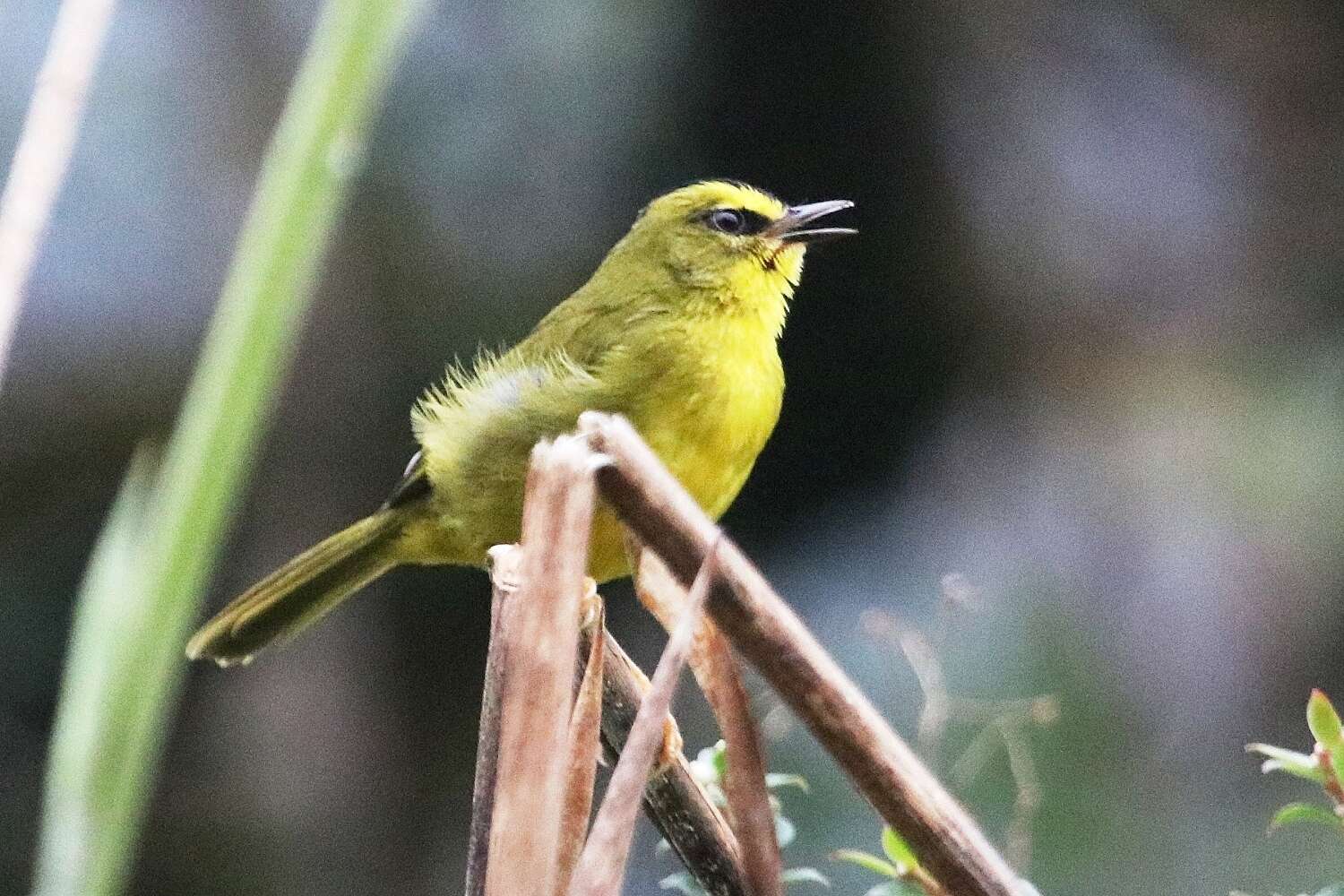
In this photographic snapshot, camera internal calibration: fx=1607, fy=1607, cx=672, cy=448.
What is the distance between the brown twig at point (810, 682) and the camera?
82 cm

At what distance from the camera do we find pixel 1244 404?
317 centimetres

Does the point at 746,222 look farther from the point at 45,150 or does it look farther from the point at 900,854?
the point at 45,150

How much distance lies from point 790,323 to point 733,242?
2.22ft

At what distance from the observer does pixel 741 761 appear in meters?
0.88

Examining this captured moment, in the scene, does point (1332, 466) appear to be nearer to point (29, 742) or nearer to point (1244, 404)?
point (1244, 404)

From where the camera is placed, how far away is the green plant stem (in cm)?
52

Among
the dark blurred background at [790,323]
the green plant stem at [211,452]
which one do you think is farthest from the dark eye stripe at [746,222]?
the green plant stem at [211,452]

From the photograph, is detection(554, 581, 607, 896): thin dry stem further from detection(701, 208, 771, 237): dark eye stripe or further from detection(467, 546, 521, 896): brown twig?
detection(701, 208, 771, 237): dark eye stripe

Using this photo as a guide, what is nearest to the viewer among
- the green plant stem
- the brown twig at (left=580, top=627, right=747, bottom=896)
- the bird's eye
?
the green plant stem

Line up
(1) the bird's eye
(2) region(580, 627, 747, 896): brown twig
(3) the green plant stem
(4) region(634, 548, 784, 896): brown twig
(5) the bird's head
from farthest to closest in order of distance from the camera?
1. (1) the bird's eye
2. (5) the bird's head
3. (2) region(580, 627, 747, 896): brown twig
4. (4) region(634, 548, 784, 896): brown twig
5. (3) the green plant stem

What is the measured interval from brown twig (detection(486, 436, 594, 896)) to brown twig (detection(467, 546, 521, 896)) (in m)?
0.10

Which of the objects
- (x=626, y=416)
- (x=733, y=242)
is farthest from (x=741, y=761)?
(x=733, y=242)

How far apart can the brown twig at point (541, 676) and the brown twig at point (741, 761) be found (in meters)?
0.08

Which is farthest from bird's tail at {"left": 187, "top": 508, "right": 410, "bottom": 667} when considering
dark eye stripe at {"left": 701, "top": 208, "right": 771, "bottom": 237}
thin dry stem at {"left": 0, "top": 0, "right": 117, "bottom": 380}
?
thin dry stem at {"left": 0, "top": 0, "right": 117, "bottom": 380}
